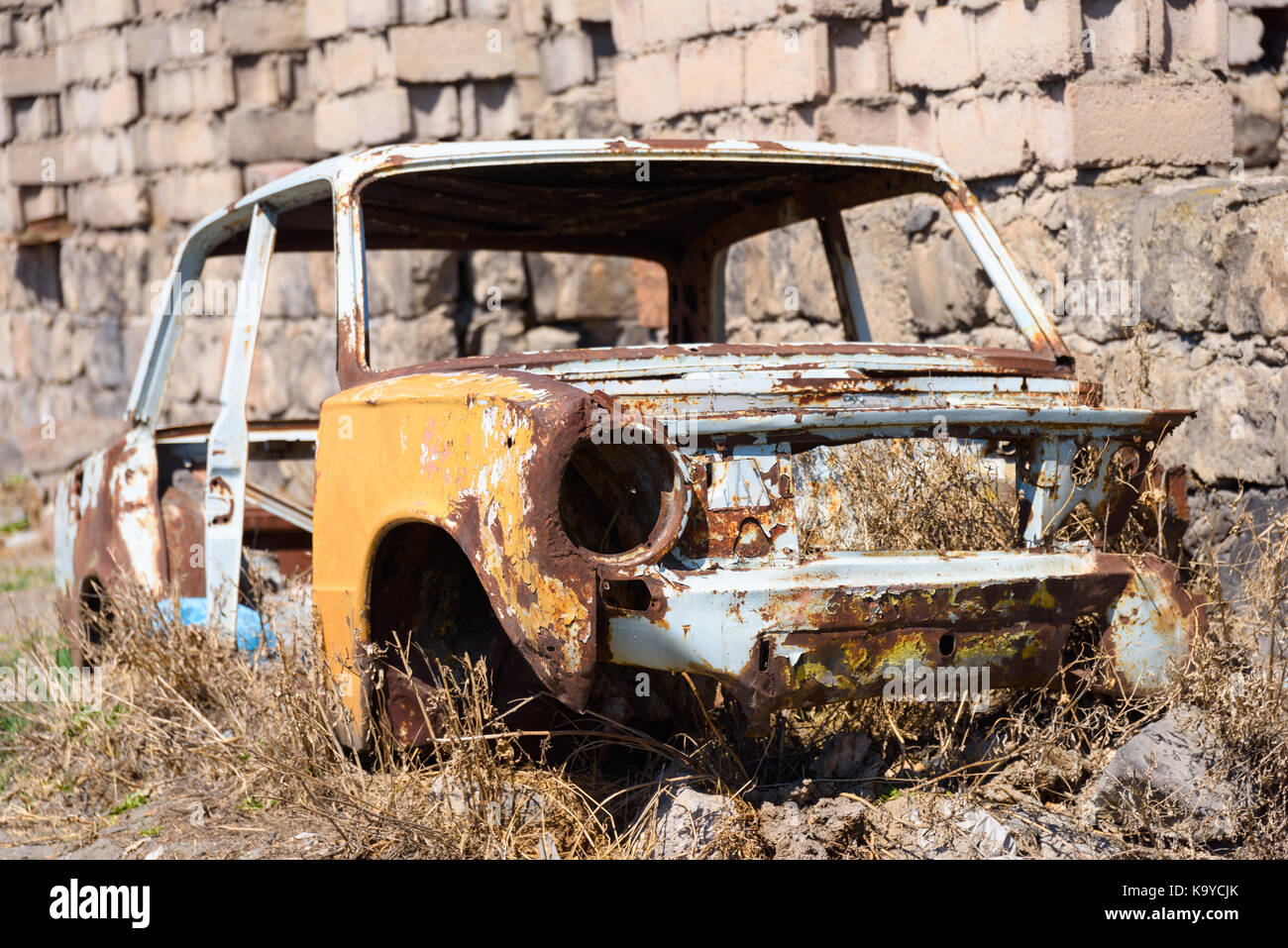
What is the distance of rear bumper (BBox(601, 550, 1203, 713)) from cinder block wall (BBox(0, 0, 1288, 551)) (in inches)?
73.7

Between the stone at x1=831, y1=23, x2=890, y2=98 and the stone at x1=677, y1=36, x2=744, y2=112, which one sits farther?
the stone at x1=677, y1=36, x2=744, y2=112

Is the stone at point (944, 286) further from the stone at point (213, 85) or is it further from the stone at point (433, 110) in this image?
the stone at point (213, 85)

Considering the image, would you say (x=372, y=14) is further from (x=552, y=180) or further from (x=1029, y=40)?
(x=552, y=180)

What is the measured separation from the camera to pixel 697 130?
292 inches

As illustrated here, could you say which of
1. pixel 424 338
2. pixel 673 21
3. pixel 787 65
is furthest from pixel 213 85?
pixel 787 65

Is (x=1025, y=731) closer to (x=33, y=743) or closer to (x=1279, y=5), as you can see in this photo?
(x=33, y=743)

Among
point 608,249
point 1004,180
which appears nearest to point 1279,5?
point 1004,180

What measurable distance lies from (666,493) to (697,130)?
16.6 feet

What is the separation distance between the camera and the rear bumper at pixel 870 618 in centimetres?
262

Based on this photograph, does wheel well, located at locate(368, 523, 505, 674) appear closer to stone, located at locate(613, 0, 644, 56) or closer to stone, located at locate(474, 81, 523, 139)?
stone, located at locate(613, 0, 644, 56)

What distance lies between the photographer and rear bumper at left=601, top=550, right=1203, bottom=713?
2.62 m

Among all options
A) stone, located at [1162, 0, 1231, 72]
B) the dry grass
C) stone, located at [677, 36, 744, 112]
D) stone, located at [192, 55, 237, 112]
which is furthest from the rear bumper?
stone, located at [192, 55, 237, 112]

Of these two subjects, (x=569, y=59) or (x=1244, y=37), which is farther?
(x=569, y=59)

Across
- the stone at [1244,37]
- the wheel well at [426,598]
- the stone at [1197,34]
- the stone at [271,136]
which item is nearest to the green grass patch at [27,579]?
the stone at [271,136]
